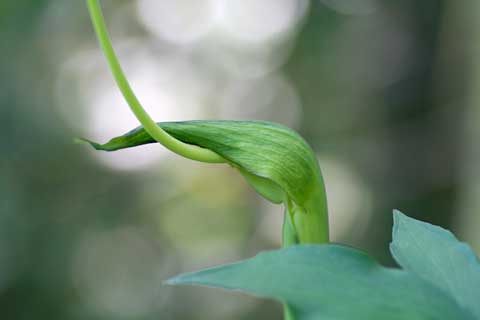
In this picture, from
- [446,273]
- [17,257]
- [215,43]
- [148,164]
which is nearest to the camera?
[446,273]

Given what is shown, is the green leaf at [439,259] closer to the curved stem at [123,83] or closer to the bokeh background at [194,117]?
the curved stem at [123,83]

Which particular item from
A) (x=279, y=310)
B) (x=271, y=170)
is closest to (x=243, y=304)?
(x=279, y=310)

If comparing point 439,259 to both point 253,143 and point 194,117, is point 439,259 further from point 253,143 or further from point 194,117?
point 194,117

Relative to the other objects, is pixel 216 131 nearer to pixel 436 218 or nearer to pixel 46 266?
pixel 46 266

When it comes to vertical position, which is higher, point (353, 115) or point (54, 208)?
point (353, 115)

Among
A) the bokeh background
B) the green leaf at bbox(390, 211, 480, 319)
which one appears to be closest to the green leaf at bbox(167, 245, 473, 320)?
the green leaf at bbox(390, 211, 480, 319)

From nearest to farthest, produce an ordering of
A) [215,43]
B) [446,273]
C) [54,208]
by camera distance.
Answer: [446,273], [54,208], [215,43]

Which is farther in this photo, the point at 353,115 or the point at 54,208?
the point at 353,115
